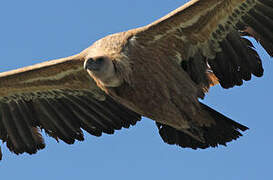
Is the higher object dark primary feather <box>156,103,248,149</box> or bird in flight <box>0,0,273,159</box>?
bird in flight <box>0,0,273,159</box>

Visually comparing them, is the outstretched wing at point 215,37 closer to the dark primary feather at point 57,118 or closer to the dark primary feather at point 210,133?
the dark primary feather at point 210,133

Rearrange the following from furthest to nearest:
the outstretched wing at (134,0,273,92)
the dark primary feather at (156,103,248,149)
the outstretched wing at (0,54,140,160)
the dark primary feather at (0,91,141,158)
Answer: the dark primary feather at (0,91,141,158)
the outstretched wing at (0,54,140,160)
the dark primary feather at (156,103,248,149)
the outstretched wing at (134,0,273,92)

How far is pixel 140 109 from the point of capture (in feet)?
33.7

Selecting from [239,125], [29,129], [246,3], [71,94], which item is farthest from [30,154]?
[246,3]

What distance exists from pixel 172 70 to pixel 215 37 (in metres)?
0.81

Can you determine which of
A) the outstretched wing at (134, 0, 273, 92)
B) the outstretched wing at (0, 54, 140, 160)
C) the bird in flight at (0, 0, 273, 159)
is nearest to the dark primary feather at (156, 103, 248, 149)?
the bird in flight at (0, 0, 273, 159)

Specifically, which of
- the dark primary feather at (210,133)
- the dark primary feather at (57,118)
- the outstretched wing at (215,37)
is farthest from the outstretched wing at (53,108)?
the outstretched wing at (215,37)

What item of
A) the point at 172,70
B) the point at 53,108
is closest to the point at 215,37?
the point at 172,70

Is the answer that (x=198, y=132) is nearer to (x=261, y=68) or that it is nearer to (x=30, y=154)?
(x=261, y=68)

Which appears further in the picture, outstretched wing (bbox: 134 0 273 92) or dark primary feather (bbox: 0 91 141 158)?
dark primary feather (bbox: 0 91 141 158)

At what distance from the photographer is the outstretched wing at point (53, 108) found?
1130 cm

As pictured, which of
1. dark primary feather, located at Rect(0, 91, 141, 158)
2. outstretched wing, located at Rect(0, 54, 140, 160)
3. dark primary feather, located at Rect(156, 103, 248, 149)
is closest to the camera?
dark primary feather, located at Rect(156, 103, 248, 149)

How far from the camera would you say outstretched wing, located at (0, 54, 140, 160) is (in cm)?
1130

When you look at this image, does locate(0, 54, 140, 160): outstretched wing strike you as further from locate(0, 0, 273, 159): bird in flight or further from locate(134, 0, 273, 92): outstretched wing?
locate(134, 0, 273, 92): outstretched wing
